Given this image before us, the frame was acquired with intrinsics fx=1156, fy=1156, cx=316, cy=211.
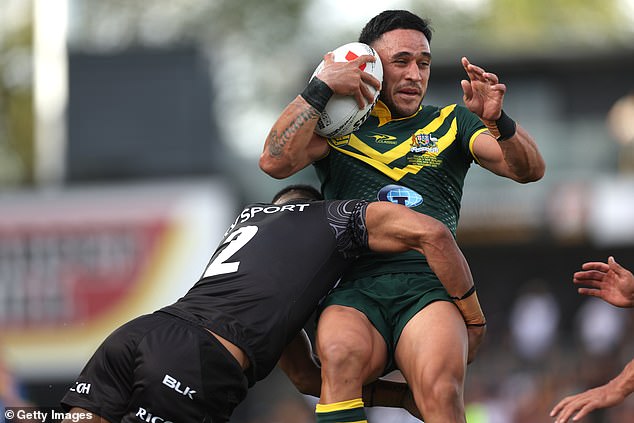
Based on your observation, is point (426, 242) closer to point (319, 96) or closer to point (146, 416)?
point (319, 96)

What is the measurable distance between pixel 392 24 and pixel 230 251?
1.59 metres

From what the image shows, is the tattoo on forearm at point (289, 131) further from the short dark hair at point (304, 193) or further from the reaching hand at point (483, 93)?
the reaching hand at point (483, 93)

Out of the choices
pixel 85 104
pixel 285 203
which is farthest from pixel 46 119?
pixel 285 203

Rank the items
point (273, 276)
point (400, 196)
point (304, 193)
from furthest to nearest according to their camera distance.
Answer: point (304, 193) → point (400, 196) → point (273, 276)

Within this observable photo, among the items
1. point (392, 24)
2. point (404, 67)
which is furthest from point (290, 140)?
point (392, 24)

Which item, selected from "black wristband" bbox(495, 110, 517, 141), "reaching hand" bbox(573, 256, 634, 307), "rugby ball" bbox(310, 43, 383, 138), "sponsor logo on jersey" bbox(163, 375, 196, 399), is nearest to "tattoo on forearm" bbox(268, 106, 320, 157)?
"rugby ball" bbox(310, 43, 383, 138)

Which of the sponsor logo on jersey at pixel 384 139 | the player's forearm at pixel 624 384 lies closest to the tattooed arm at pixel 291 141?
the sponsor logo on jersey at pixel 384 139

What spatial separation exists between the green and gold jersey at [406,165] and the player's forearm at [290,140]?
297 mm

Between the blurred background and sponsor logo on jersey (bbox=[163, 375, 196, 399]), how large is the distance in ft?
28.7

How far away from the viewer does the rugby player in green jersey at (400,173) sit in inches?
224

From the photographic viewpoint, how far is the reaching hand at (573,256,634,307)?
20.8ft

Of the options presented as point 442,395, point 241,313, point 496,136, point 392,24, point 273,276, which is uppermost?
point 392,24

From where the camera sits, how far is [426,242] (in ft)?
18.8

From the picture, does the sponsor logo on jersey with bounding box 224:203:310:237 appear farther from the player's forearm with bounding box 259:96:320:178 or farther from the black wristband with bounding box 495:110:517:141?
the black wristband with bounding box 495:110:517:141
